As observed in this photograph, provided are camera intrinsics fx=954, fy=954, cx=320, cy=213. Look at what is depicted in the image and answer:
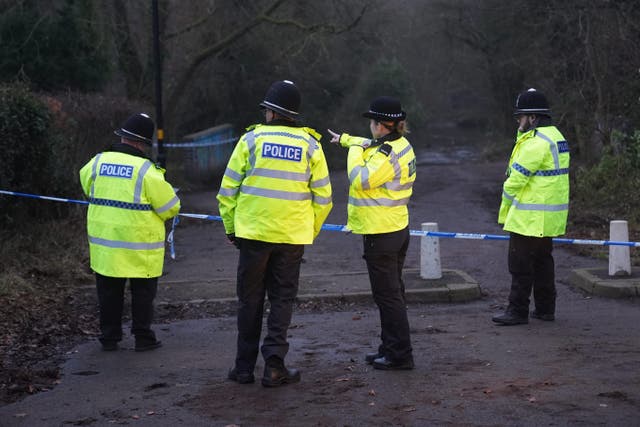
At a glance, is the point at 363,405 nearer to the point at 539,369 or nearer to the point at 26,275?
the point at 539,369

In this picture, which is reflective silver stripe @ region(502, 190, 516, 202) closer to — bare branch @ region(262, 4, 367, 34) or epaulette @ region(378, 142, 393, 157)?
epaulette @ region(378, 142, 393, 157)

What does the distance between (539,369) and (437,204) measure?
13370 millimetres

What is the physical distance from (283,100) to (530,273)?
323 cm

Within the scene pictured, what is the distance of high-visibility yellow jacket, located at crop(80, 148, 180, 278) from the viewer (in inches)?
301

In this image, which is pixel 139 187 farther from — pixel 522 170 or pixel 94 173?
pixel 522 170

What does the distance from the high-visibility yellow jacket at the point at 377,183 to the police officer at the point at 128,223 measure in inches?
69.2

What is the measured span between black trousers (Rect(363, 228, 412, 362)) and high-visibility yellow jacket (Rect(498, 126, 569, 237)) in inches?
72.7

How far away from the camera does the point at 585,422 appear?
5.27 m

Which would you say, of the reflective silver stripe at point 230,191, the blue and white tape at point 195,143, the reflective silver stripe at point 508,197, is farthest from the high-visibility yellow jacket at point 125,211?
the blue and white tape at point 195,143

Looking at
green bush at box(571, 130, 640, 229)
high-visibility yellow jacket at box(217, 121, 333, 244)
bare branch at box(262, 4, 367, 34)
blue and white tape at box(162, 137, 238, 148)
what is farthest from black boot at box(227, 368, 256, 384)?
bare branch at box(262, 4, 367, 34)

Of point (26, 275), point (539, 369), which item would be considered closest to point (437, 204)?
point (26, 275)

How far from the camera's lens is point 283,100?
6.48 metres

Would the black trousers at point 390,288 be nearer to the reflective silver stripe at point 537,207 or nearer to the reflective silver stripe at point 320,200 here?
the reflective silver stripe at point 320,200

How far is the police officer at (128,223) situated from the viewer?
25.1 feet
